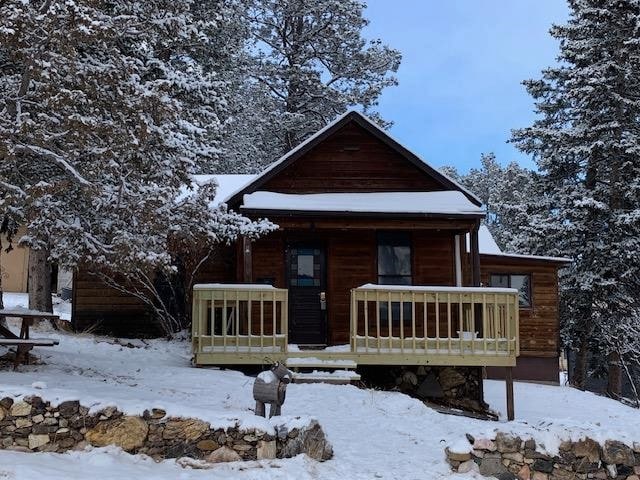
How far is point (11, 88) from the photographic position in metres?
7.67

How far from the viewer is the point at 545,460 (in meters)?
6.58

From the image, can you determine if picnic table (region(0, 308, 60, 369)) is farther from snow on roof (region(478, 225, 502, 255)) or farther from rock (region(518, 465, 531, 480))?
snow on roof (region(478, 225, 502, 255))

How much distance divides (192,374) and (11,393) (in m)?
3.61

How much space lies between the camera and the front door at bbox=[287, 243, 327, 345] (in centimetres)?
1306

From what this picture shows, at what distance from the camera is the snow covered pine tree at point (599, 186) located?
17.7m

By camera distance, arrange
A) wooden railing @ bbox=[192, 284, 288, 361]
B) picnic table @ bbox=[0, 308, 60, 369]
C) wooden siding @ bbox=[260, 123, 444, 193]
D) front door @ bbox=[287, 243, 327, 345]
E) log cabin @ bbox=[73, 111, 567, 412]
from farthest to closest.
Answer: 1. wooden siding @ bbox=[260, 123, 444, 193]
2. front door @ bbox=[287, 243, 327, 345]
3. log cabin @ bbox=[73, 111, 567, 412]
4. wooden railing @ bbox=[192, 284, 288, 361]
5. picnic table @ bbox=[0, 308, 60, 369]

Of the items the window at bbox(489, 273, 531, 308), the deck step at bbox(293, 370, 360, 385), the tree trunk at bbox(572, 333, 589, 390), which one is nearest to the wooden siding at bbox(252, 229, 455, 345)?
the deck step at bbox(293, 370, 360, 385)

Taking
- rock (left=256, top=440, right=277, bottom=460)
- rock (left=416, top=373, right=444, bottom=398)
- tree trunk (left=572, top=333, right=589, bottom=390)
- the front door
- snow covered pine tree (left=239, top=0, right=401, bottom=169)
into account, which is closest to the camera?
rock (left=256, top=440, right=277, bottom=460)

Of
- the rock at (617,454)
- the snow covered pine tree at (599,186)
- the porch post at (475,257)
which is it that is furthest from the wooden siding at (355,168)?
the rock at (617,454)

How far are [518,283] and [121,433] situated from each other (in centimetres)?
1244

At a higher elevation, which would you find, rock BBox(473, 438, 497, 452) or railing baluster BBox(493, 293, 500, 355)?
railing baluster BBox(493, 293, 500, 355)

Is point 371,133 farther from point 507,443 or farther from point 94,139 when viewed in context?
point 507,443

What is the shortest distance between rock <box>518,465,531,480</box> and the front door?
270 inches

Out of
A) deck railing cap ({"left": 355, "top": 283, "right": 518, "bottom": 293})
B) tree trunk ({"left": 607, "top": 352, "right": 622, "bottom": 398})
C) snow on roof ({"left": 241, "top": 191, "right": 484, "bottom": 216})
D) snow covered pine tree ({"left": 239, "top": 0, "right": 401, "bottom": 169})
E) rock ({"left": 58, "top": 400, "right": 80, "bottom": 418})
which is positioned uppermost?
snow covered pine tree ({"left": 239, "top": 0, "right": 401, "bottom": 169})
